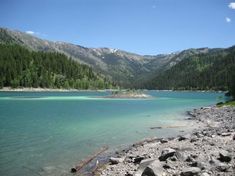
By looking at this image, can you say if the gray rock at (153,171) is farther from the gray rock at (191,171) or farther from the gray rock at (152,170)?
the gray rock at (191,171)

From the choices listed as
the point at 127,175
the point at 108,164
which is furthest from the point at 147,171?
the point at 108,164

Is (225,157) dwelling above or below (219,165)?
above

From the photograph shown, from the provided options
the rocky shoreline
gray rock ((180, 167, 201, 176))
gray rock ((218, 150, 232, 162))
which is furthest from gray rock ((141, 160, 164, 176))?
gray rock ((218, 150, 232, 162))

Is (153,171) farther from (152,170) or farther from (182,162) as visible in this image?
(182,162)

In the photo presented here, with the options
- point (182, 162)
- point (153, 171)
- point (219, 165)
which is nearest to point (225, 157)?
point (219, 165)

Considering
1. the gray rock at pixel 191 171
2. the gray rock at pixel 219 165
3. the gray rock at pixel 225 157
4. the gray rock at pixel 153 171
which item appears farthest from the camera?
the gray rock at pixel 225 157

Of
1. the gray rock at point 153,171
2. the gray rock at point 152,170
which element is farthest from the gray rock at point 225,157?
the gray rock at point 153,171

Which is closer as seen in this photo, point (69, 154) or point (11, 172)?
point (11, 172)

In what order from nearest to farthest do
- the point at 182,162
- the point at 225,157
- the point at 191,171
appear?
the point at 191,171 < the point at 225,157 < the point at 182,162

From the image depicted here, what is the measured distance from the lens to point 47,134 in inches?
1570

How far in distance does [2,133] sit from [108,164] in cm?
1961

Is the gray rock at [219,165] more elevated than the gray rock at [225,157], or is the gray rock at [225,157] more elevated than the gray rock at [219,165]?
the gray rock at [225,157]

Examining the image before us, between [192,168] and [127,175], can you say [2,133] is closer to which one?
[127,175]

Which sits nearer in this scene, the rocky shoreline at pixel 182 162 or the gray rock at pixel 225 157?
the rocky shoreline at pixel 182 162
